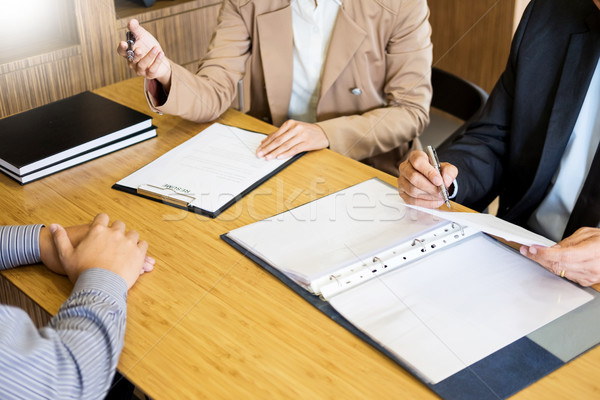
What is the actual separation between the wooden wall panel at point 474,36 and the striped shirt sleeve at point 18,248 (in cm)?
264

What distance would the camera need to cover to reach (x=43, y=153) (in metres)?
1.30

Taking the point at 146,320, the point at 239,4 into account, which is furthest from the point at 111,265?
the point at 239,4

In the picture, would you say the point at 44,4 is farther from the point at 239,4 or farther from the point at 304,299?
the point at 304,299

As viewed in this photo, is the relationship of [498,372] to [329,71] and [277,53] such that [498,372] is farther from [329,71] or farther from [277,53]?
[277,53]

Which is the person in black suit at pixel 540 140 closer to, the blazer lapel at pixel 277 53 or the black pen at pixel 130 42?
the blazer lapel at pixel 277 53

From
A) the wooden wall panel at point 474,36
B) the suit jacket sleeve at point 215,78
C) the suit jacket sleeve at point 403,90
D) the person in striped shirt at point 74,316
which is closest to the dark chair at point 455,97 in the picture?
the suit jacket sleeve at point 403,90

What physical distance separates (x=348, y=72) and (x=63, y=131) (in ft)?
2.43

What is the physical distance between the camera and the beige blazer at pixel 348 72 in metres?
1.51

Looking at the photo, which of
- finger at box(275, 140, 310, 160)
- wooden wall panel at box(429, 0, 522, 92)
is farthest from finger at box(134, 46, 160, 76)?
wooden wall panel at box(429, 0, 522, 92)

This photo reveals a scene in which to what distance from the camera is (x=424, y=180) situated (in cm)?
116

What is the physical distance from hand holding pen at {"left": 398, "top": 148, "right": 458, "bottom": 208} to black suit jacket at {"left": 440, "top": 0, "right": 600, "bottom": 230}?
0.18m

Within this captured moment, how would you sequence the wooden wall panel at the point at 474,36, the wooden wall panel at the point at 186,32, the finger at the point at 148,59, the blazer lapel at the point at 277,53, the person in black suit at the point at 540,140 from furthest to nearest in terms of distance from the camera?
the wooden wall panel at the point at 474,36, the wooden wall panel at the point at 186,32, the blazer lapel at the point at 277,53, the finger at the point at 148,59, the person in black suit at the point at 540,140

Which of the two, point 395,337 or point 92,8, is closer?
point 395,337

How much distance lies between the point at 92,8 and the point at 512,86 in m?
1.34
